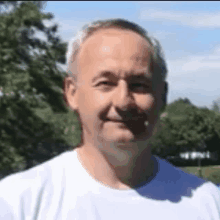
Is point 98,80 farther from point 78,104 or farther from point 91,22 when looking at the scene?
point 91,22

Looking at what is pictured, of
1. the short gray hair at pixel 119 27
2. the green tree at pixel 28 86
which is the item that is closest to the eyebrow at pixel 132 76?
the short gray hair at pixel 119 27

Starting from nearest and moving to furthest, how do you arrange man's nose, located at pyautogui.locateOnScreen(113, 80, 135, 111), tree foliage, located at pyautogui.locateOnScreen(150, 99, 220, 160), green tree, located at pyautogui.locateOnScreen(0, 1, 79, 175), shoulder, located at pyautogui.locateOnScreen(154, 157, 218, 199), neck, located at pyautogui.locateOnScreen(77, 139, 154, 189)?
man's nose, located at pyautogui.locateOnScreen(113, 80, 135, 111) → neck, located at pyautogui.locateOnScreen(77, 139, 154, 189) → shoulder, located at pyautogui.locateOnScreen(154, 157, 218, 199) → green tree, located at pyautogui.locateOnScreen(0, 1, 79, 175) → tree foliage, located at pyautogui.locateOnScreen(150, 99, 220, 160)

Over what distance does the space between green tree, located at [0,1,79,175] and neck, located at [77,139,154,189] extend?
14.2 metres

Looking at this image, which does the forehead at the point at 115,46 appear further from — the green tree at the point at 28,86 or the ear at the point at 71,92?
the green tree at the point at 28,86

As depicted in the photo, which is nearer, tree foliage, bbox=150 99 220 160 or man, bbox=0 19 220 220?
man, bbox=0 19 220 220

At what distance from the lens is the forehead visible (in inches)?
82.0

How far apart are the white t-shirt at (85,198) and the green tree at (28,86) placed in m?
14.1

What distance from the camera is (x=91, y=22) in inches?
90.9

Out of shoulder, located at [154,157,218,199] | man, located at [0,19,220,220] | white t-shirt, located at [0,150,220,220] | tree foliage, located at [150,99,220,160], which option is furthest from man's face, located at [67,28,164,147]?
tree foliage, located at [150,99,220,160]

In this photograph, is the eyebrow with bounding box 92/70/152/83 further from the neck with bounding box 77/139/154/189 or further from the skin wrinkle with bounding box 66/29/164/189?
the neck with bounding box 77/139/154/189

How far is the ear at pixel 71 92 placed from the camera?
222 centimetres

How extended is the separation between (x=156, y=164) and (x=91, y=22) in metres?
0.82

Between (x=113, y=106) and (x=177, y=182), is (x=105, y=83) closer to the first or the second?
(x=113, y=106)

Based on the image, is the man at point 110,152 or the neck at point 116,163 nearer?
the man at point 110,152
